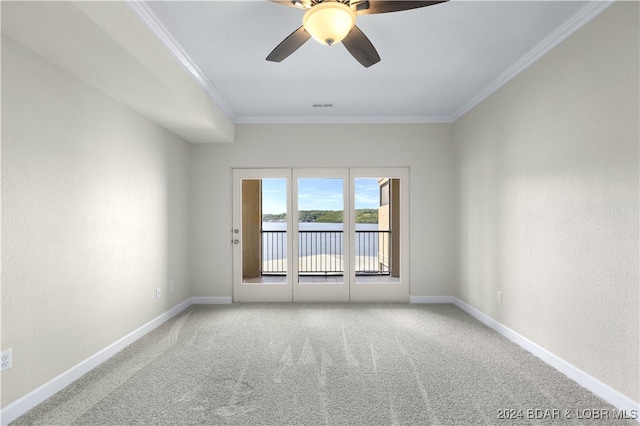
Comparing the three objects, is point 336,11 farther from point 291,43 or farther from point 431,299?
point 431,299

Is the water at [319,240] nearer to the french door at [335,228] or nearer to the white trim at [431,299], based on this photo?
the french door at [335,228]

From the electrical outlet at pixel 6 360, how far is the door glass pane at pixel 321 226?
3.25m

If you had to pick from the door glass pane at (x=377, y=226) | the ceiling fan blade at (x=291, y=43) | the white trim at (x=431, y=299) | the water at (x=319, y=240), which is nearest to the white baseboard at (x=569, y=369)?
the white trim at (x=431, y=299)

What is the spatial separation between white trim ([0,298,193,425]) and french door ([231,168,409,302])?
1649 millimetres

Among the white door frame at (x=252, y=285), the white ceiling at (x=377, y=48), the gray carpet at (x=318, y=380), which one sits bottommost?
the gray carpet at (x=318, y=380)

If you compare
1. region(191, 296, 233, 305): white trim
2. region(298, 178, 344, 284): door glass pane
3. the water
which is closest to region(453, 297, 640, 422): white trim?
the water

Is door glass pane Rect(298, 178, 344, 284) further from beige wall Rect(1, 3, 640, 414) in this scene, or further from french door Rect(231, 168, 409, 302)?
beige wall Rect(1, 3, 640, 414)

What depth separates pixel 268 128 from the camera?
4.75m

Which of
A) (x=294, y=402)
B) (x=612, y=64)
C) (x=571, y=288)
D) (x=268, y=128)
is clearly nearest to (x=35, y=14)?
(x=294, y=402)

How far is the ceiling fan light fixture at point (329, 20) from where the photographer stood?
1.83 m

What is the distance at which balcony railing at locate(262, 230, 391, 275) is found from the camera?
4.79m

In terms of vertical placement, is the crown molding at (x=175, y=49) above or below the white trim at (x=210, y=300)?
above

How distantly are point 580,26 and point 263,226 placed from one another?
13.0 feet

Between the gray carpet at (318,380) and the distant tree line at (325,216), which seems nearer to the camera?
the gray carpet at (318,380)
